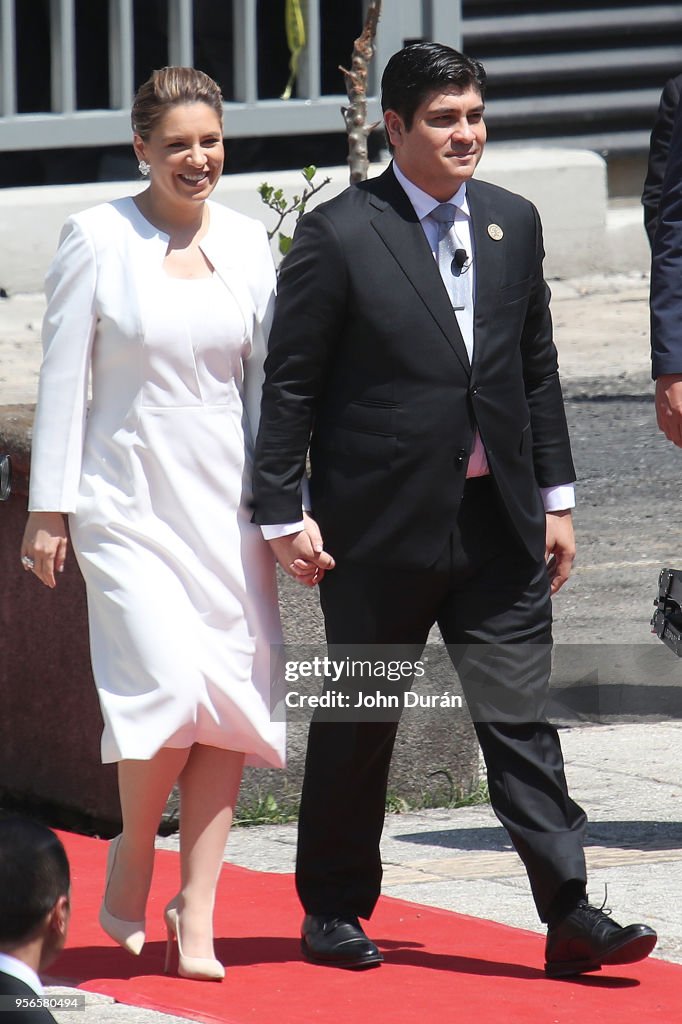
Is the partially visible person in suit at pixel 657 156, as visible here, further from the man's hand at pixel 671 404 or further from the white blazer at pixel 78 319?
the white blazer at pixel 78 319

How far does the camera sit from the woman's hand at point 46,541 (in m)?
4.07

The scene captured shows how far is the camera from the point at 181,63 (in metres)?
12.6

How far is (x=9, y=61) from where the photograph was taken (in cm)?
1192

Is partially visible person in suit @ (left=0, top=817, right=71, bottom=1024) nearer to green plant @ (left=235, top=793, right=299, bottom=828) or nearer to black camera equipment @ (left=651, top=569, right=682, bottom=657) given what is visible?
black camera equipment @ (left=651, top=569, right=682, bottom=657)

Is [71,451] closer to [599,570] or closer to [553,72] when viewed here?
[599,570]


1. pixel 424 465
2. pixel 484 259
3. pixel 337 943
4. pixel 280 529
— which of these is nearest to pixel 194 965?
pixel 337 943

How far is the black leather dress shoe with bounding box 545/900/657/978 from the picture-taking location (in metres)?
Result: 3.96

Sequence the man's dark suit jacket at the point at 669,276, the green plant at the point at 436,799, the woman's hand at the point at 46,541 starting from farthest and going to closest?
the green plant at the point at 436,799, the man's dark suit jacket at the point at 669,276, the woman's hand at the point at 46,541

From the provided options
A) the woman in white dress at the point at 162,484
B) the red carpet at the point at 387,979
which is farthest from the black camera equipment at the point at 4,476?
the red carpet at the point at 387,979

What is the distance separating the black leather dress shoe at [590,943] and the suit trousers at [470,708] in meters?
0.06

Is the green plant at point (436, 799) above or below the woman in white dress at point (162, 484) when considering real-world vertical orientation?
below

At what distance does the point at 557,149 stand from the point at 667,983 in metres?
9.71

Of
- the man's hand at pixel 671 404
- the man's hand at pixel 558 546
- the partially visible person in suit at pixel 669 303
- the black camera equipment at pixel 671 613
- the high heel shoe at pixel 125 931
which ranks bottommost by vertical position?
the high heel shoe at pixel 125 931

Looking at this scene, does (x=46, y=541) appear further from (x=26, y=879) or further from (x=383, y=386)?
(x=26, y=879)
